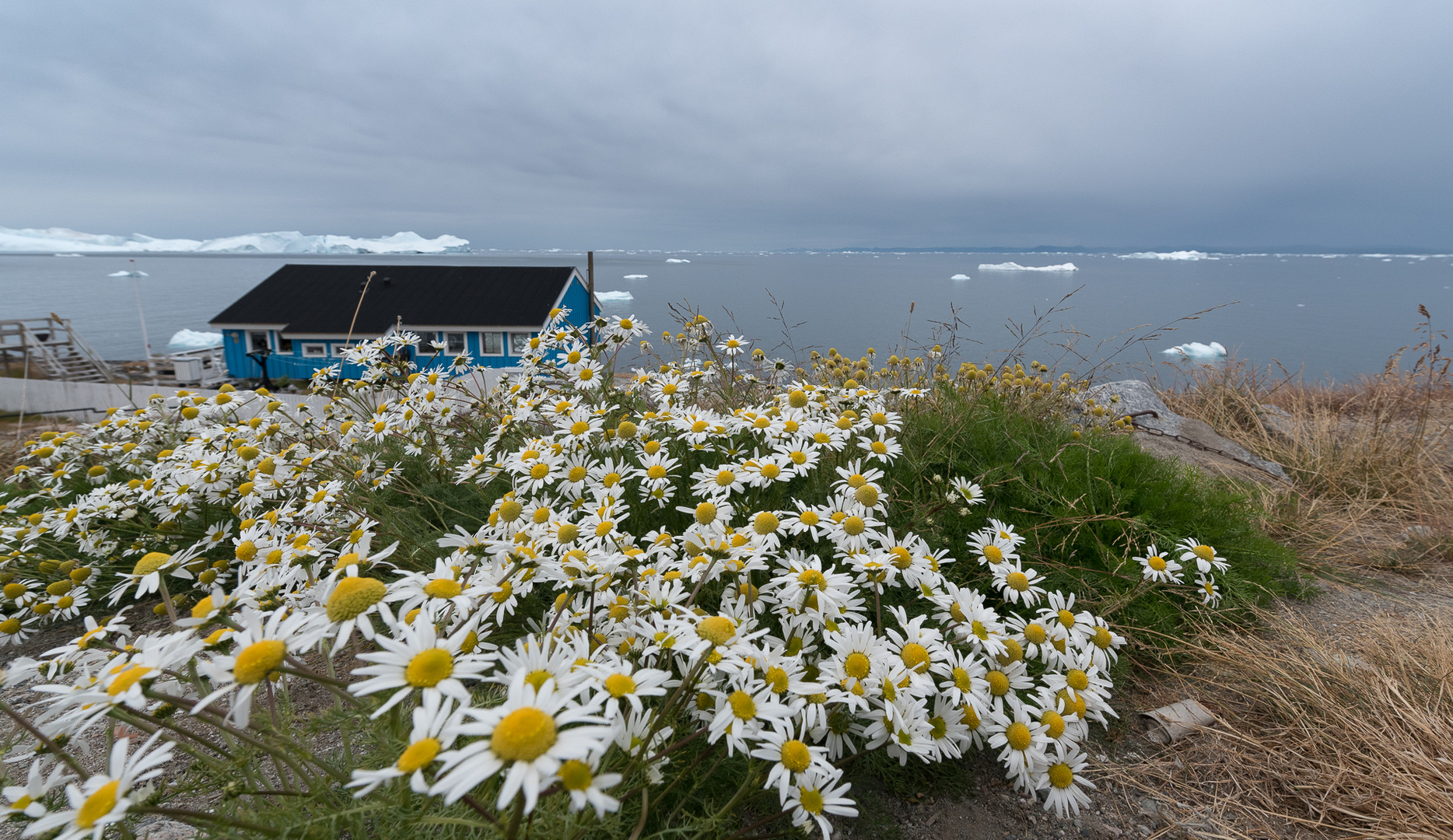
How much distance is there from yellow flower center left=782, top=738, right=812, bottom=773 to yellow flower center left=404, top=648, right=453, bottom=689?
2.62 feet

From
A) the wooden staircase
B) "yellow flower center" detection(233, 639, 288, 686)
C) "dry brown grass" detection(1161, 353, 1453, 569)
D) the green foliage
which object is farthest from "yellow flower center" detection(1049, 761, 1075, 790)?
the wooden staircase

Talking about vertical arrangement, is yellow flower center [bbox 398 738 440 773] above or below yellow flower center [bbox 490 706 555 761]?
below

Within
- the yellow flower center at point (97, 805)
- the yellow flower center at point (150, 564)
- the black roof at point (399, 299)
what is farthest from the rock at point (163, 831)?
the black roof at point (399, 299)

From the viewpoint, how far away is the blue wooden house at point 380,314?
73.6 ft

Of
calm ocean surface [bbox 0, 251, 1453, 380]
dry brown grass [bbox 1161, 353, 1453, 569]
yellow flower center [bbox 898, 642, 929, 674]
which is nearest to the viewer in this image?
yellow flower center [bbox 898, 642, 929, 674]

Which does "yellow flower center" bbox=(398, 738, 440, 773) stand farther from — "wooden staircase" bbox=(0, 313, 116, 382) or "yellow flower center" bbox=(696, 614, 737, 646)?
"wooden staircase" bbox=(0, 313, 116, 382)

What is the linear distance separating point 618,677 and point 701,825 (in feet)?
2.06

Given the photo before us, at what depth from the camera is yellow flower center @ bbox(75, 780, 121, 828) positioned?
105 centimetres

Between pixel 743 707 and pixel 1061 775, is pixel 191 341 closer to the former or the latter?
pixel 743 707

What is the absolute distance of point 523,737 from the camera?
951 mm

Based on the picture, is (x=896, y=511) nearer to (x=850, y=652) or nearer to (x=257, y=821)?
(x=850, y=652)

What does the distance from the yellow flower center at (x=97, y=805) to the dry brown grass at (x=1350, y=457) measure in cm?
550

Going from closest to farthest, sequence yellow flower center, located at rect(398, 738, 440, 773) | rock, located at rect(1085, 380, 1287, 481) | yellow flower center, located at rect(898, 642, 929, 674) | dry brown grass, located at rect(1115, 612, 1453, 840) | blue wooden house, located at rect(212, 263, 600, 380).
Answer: yellow flower center, located at rect(398, 738, 440, 773) < yellow flower center, located at rect(898, 642, 929, 674) < dry brown grass, located at rect(1115, 612, 1453, 840) < rock, located at rect(1085, 380, 1287, 481) < blue wooden house, located at rect(212, 263, 600, 380)

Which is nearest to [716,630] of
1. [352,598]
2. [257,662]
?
[352,598]
